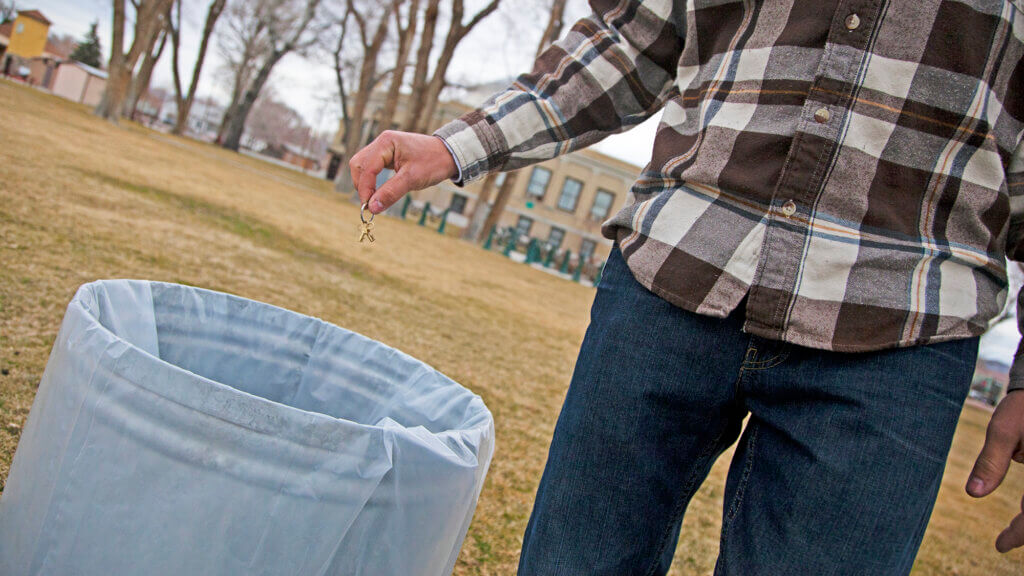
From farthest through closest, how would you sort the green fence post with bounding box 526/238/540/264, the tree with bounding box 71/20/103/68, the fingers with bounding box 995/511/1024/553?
the tree with bounding box 71/20/103/68, the green fence post with bounding box 526/238/540/264, the fingers with bounding box 995/511/1024/553

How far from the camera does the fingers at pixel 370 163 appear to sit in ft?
3.62

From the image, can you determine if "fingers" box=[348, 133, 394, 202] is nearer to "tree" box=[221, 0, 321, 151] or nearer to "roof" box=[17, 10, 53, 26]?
"tree" box=[221, 0, 321, 151]

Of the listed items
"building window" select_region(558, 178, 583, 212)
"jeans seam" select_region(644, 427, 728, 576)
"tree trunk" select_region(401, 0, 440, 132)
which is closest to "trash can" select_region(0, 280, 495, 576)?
"jeans seam" select_region(644, 427, 728, 576)

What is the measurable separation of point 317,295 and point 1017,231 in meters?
4.49

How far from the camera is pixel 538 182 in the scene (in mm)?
33031

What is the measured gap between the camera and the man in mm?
920

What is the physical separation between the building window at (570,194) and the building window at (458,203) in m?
5.51

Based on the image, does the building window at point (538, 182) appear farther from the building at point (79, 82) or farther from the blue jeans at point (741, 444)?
the blue jeans at point (741, 444)

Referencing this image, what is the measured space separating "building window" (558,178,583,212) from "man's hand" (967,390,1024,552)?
3194cm

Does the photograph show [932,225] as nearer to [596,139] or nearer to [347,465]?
[596,139]

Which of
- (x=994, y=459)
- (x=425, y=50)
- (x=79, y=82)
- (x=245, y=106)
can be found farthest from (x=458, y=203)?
(x=994, y=459)

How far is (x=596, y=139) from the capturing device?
136cm

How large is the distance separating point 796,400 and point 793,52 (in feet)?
1.70

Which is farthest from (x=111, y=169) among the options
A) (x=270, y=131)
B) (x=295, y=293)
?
(x=270, y=131)
